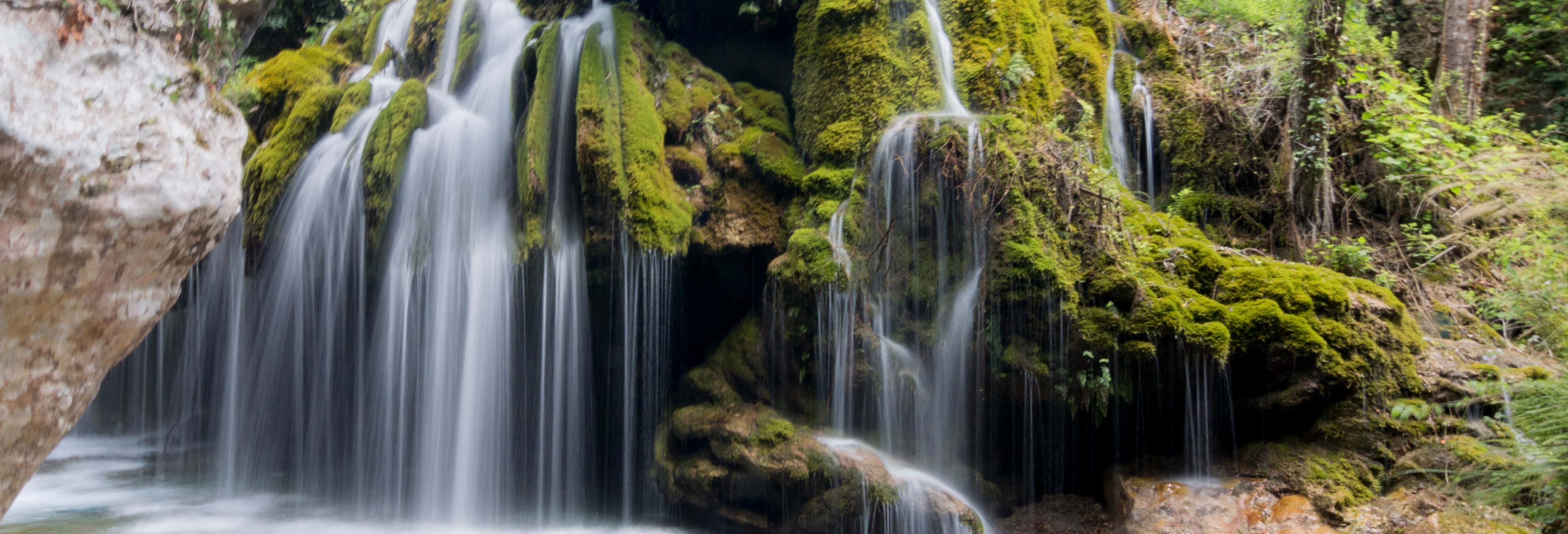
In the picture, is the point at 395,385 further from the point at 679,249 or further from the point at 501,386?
the point at 679,249

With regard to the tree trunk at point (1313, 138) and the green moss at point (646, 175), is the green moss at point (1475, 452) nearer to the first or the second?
the tree trunk at point (1313, 138)

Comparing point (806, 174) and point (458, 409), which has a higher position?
point (806, 174)

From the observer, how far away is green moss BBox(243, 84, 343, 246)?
25.5 feet

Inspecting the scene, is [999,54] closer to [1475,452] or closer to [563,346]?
[1475,452]

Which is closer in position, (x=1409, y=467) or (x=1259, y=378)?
(x=1409, y=467)

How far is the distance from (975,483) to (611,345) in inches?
139

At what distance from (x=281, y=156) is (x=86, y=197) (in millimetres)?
5140

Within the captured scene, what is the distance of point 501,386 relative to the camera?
7121 mm

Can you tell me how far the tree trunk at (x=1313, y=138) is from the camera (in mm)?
7336

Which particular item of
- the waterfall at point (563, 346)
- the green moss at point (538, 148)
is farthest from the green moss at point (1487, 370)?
the green moss at point (538, 148)

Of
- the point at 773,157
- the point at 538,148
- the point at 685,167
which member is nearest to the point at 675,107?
the point at 685,167

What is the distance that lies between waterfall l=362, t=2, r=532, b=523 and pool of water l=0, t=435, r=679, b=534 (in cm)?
34

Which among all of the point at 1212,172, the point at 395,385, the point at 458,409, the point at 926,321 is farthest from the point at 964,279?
the point at 395,385

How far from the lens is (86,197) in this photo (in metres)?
3.50
